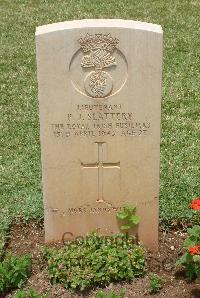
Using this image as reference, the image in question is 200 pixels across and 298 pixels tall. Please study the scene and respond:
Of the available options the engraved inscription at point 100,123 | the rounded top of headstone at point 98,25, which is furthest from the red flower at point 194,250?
the rounded top of headstone at point 98,25

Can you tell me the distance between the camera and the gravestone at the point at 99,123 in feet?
13.3

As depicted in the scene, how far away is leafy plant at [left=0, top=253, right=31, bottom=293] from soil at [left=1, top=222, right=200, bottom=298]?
0.06 metres

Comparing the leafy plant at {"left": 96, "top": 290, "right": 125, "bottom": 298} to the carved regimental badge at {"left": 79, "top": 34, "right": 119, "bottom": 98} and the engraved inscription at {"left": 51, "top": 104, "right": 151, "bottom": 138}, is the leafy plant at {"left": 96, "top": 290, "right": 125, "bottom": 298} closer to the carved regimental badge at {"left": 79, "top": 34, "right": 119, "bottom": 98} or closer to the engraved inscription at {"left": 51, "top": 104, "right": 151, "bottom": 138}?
the engraved inscription at {"left": 51, "top": 104, "right": 151, "bottom": 138}

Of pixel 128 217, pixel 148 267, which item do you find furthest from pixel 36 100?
pixel 148 267

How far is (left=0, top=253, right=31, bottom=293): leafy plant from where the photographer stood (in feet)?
14.1

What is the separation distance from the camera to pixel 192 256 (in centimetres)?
421

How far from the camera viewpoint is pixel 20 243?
16.1ft

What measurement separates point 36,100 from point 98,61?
3.55m

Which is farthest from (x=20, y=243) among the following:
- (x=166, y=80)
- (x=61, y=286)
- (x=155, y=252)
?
(x=166, y=80)

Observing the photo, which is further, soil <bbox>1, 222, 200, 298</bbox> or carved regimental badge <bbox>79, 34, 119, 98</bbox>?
soil <bbox>1, 222, 200, 298</bbox>

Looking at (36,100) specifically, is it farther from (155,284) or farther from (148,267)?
(155,284)

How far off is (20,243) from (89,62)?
5.23ft

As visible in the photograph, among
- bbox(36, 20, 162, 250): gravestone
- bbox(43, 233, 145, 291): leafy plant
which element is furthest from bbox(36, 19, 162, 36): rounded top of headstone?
bbox(43, 233, 145, 291): leafy plant

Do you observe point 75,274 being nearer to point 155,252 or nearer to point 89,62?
point 155,252
